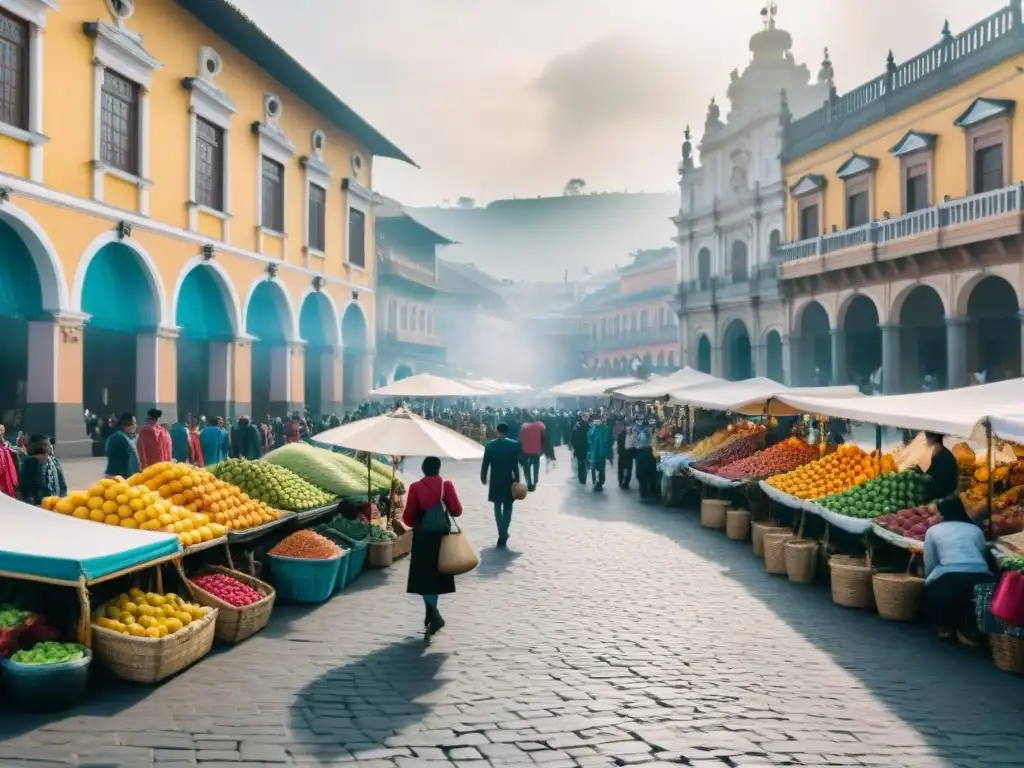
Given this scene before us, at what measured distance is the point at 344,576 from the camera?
977cm

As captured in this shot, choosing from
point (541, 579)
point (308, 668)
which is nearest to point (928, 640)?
point (541, 579)

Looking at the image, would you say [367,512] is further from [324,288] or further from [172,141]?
[324,288]

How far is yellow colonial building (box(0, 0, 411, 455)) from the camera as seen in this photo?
16828mm

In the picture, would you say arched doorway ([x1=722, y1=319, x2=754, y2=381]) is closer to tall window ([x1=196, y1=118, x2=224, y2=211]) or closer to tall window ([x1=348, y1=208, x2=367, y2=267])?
tall window ([x1=348, y1=208, x2=367, y2=267])

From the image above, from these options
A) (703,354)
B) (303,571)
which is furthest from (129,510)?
(703,354)

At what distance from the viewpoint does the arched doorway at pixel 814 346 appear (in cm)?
3522

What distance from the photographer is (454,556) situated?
7.85m

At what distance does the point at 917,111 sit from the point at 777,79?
15.9m

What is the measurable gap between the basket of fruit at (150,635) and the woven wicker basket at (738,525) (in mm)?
8339

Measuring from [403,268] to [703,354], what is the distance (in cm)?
1529

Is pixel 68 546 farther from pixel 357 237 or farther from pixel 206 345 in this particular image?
pixel 357 237

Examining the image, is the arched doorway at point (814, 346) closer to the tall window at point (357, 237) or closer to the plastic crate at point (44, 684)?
the tall window at point (357, 237)

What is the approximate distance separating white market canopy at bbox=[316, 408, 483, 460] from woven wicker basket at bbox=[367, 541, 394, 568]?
1.56 metres

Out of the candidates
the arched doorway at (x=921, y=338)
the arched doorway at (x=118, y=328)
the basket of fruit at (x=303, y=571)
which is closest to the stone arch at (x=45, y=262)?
the arched doorway at (x=118, y=328)
